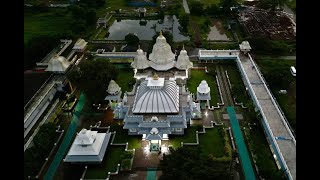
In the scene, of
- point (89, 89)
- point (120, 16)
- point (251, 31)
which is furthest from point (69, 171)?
point (120, 16)

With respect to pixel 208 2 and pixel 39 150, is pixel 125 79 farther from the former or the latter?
pixel 208 2

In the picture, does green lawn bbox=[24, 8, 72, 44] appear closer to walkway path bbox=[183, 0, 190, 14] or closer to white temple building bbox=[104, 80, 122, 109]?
walkway path bbox=[183, 0, 190, 14]

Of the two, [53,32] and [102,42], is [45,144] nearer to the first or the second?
[102,42]

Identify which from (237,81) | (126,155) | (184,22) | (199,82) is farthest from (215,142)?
(184,22)

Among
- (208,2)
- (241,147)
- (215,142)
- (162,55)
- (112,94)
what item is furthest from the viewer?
(208,2)

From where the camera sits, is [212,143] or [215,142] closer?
[212,143]
